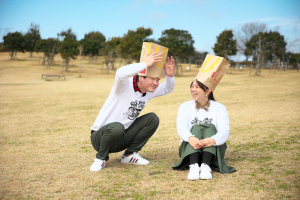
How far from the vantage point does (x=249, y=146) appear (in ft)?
15.4

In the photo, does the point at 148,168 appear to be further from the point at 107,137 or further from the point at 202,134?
the point at 202,134

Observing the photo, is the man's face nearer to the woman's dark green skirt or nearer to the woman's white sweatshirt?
the woman's white sweatshirt

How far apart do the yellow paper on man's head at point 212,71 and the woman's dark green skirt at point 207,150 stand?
53 cm

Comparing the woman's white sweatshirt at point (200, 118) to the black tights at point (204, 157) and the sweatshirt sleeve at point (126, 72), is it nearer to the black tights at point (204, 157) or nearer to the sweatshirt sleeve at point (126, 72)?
the black tights at point (204, 157)

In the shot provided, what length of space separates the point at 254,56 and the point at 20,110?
41.9 m

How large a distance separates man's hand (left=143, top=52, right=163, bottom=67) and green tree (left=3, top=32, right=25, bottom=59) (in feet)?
173

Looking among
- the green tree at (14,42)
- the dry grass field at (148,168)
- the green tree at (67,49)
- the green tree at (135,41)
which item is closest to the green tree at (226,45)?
the green tree at (135,41)

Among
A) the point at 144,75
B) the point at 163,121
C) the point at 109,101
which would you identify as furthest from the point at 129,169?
the point at 163,121

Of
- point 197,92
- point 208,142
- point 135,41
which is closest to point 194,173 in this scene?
point 208,142

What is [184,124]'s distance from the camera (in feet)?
11.4

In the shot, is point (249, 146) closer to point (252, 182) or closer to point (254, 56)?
point (252, 182)

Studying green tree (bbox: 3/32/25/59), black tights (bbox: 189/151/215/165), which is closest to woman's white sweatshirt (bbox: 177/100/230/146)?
black tights (bbox: 189/151/215/165)

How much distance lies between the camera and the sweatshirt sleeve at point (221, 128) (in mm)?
3244

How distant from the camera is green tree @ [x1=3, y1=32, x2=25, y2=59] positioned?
161 feet
